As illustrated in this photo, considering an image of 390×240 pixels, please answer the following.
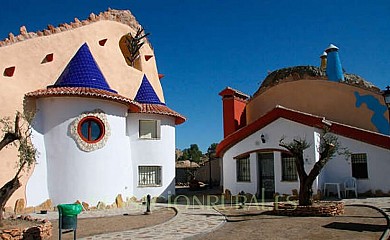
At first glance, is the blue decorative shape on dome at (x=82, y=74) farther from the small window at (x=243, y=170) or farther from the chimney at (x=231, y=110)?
the chimney at (x=231, y=110)

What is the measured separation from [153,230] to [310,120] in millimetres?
10119

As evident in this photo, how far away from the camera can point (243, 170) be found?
19906 millimetres

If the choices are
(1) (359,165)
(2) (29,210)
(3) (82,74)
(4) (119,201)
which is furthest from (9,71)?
(1) (359,165)

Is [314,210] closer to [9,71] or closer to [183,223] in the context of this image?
[183,223]

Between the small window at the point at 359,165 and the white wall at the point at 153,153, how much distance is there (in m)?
9.97

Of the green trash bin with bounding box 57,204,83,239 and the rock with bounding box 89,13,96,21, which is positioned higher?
the rock with bounding box 89,13,96,21

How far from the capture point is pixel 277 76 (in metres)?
39.6

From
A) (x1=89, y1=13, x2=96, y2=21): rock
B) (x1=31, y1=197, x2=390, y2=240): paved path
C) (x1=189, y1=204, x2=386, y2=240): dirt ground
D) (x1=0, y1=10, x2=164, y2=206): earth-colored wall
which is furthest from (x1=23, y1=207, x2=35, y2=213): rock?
(x1=89, y1=13, x2=96, y2=21): rock

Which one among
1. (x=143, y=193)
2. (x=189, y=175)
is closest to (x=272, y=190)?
(x=143, y=193)

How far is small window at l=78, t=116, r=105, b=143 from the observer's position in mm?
17000

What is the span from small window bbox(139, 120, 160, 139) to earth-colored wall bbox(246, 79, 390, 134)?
7.98 meters

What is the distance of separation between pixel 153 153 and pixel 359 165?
10819 mm

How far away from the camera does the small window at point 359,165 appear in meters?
17.5

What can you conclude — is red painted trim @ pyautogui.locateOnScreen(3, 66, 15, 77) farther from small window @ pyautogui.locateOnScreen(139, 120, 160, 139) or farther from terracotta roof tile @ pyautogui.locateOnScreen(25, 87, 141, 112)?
small window @ pyautogui.locateOnScreen(139, 120, 160, 139)
